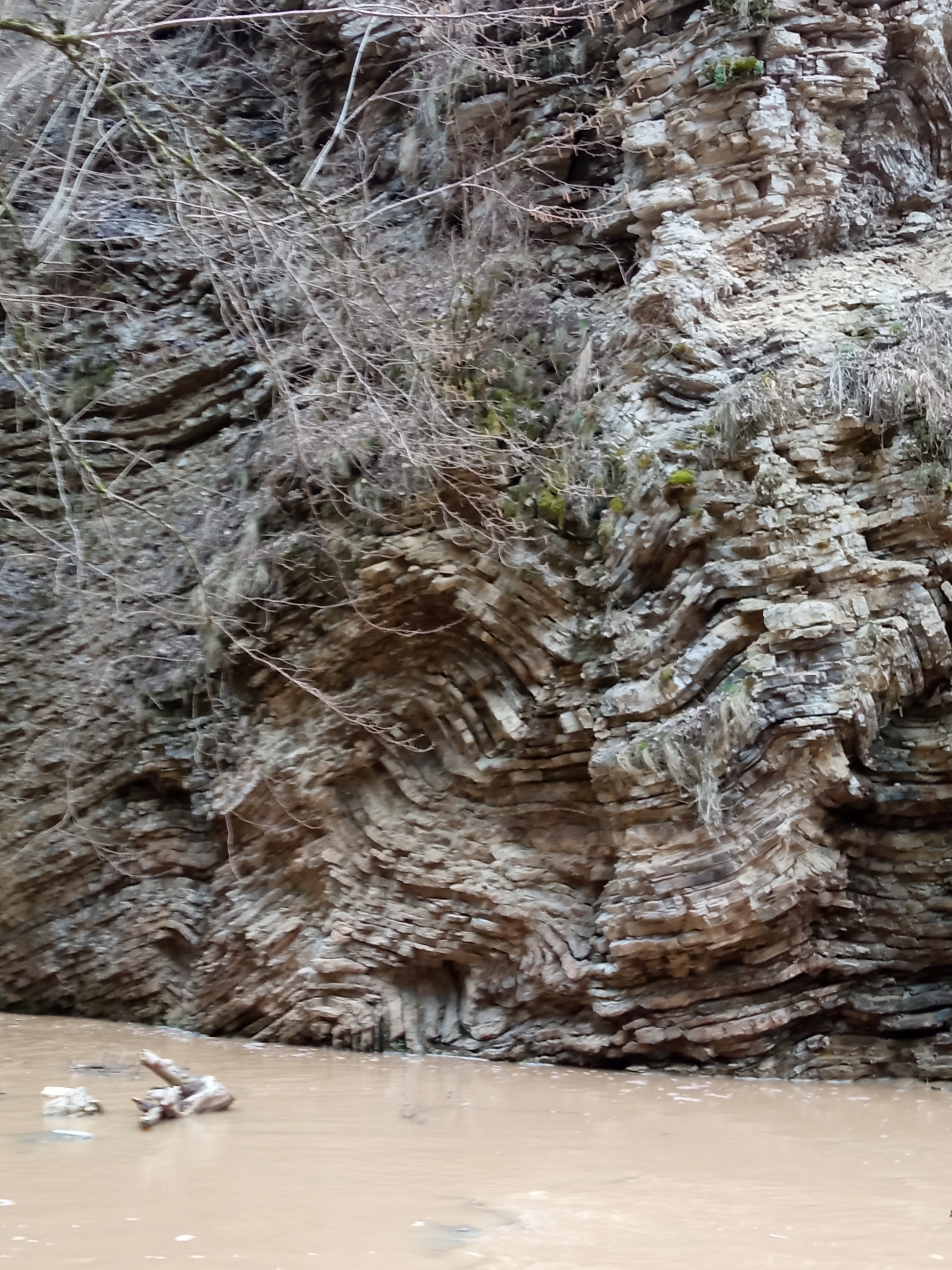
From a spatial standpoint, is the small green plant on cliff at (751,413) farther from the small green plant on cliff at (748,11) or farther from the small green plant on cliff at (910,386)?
the small green plant on cliff at (748,11)

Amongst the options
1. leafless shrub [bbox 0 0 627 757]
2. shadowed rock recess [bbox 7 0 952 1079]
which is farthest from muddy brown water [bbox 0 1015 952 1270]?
leafless shrub [bbox 0 0 627 757]

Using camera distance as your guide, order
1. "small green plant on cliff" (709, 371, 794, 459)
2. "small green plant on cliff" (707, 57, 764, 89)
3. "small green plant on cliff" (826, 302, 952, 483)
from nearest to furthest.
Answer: "small green plant on cliff" (826, 302, 952, 483) → "small green plant on cliff" (709, 371, 794, 459) → "small green plant on cliff" (707, 57, 764, 89)

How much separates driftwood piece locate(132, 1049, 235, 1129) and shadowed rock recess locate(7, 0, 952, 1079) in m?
2.77

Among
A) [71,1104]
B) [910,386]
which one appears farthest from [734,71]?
[71,1104]

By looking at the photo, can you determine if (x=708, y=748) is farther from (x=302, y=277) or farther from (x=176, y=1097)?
(x=302, y=277)

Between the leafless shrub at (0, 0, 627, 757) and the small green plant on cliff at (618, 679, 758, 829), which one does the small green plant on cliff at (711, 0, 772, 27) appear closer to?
the leafless shrub at (0, 0, 627, 757)

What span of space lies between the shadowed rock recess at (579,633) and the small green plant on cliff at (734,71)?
4cm

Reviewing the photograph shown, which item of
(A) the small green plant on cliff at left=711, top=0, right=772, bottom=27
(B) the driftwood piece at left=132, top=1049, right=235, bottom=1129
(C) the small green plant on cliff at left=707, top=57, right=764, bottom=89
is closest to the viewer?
(B) the driftwood piece at left=132, top=1049, right=235, bottom=1129

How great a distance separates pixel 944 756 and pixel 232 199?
5.76m

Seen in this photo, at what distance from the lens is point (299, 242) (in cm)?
666

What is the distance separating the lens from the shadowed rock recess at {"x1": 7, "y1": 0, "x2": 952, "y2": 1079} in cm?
682

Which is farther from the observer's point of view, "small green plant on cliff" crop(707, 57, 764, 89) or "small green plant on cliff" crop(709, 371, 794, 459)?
"small green plant on cliff" crop(707, 57, 764, 89)

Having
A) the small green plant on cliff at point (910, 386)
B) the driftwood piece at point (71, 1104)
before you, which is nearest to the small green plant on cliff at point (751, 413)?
the small green plant on cliff at point (910, 386)

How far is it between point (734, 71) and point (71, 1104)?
9066 mm
